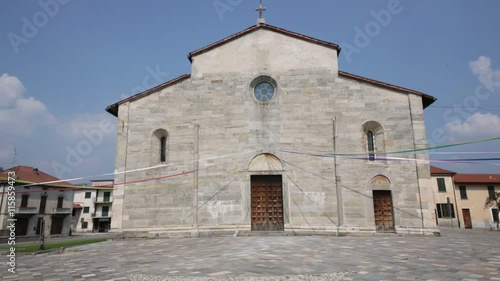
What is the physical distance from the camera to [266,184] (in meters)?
16.0

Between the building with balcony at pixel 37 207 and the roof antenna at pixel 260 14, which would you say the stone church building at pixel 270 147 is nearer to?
the roof antenna at pixel 260 14

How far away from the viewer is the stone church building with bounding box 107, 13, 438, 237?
15195 mm

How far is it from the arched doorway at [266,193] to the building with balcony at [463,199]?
2932cm

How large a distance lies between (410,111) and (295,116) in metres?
5.79

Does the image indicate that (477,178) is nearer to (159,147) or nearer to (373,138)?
(373,138)

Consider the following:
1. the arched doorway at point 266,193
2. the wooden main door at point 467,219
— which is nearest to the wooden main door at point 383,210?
the arched doorway at point 266,193

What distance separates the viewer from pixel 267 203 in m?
15.8

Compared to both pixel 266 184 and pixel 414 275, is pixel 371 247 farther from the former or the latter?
pixel 266 184

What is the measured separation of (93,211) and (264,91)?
174ft

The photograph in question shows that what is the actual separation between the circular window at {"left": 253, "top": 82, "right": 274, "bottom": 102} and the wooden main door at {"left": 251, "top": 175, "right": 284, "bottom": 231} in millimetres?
4258

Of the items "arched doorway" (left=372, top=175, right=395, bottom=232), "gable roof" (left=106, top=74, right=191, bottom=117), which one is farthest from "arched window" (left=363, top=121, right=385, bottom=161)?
"gable roof" (left=106, top=74, right=191, bottom=117)

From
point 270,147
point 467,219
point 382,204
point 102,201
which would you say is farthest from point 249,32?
point 102,201

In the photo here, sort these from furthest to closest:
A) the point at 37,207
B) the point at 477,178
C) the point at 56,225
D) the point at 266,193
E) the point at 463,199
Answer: the point at 56,225 < the point at 37,207 < the point at 477,178 < the point at 463,199 < the point at 266,193

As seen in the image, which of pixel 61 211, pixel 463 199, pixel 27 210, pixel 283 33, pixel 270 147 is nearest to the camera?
pixel 270 147
